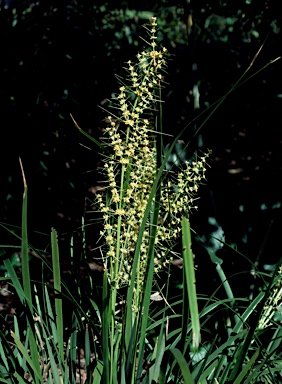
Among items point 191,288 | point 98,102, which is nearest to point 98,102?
point 98,102

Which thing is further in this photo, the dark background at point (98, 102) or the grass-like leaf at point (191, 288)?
the dark background at point (98, 102)

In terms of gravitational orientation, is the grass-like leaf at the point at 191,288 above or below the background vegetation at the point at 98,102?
above

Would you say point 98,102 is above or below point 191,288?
below

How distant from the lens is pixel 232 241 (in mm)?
→ 3039

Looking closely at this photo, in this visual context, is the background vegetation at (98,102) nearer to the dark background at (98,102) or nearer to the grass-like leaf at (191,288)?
the dark background at (98,102)

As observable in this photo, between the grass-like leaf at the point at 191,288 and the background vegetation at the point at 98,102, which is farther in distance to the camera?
the background vegetation at the point at 98,102

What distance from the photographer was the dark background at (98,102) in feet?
10.7

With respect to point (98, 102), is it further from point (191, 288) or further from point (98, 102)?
point (191, 288)

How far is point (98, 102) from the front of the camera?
4.84m

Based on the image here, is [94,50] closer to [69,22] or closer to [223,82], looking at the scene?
[69,22]

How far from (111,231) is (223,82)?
3.66 metres

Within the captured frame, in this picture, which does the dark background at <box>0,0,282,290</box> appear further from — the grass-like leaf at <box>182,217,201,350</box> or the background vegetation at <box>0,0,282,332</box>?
the grass-like leaf at <box>182,217,201,350</box>

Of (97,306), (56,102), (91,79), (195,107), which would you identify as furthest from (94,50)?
(97,306)

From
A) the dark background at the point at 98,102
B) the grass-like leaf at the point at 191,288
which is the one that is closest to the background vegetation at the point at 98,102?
the dark background at the point at 98,102
